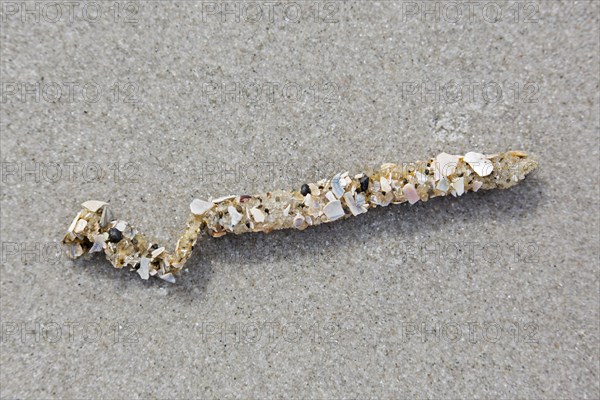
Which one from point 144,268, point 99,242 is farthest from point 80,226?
point 144,268

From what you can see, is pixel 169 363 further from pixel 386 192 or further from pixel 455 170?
pixel 455 170

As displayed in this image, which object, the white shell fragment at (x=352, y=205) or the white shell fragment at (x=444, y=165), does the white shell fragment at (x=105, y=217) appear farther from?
the white shell fragment at (x=444, y=165)

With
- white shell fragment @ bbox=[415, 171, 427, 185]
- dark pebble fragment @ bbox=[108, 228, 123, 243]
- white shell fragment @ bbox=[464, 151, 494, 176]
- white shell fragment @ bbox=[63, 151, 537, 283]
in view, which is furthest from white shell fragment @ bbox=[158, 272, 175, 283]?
white shell fragment @ bbox=[464, 151, 494, 176]

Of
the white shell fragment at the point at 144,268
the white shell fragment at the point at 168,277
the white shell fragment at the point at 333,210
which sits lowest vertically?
the white shell fragment at the point at 168,277

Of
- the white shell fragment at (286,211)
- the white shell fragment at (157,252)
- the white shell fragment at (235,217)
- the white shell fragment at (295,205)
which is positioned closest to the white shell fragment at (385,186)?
the white shell fragment at (295,205)

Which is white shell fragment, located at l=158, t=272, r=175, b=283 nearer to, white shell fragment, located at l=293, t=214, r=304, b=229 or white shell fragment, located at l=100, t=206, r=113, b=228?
white shell fragment, located at l=100, t=206, r=113, b=228
